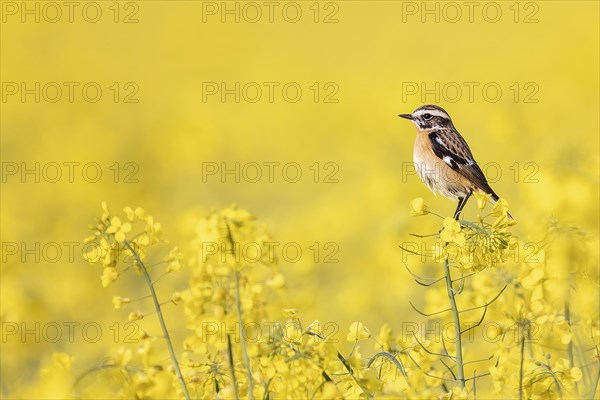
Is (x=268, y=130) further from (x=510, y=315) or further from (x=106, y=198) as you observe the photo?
(x=510, y=315)

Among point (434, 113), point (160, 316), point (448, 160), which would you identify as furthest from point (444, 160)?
point (160, 316)

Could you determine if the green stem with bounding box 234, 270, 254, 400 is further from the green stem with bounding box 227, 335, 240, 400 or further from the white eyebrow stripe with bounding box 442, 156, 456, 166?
the white eyebrow stripe with bounding box 442, 156, 456, 166

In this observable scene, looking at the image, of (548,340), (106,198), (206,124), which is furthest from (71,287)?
(206,124)

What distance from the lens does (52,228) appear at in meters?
11.1

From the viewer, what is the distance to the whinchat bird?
581 cm

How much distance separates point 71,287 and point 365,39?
3037cm

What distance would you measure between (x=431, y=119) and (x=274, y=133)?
14.3 metres

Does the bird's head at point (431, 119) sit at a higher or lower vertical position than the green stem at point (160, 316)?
higher

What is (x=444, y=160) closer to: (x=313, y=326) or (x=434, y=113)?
(x=434, y=113)

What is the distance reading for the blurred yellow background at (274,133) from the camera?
6.80m

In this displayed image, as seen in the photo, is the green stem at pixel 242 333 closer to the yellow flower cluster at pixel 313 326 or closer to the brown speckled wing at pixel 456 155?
the yellow flower cluster at pixel 313 326

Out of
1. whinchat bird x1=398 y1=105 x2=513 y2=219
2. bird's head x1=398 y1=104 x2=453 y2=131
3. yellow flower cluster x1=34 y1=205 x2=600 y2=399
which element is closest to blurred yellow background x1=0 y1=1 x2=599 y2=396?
yellow flower cluster x1=34 y1=205 x2=600 y2=399

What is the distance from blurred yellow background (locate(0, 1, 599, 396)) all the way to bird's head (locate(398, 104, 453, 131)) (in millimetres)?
727

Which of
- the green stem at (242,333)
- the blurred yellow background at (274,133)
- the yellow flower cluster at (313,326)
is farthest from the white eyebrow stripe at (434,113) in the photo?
the green stem at (242,333)
